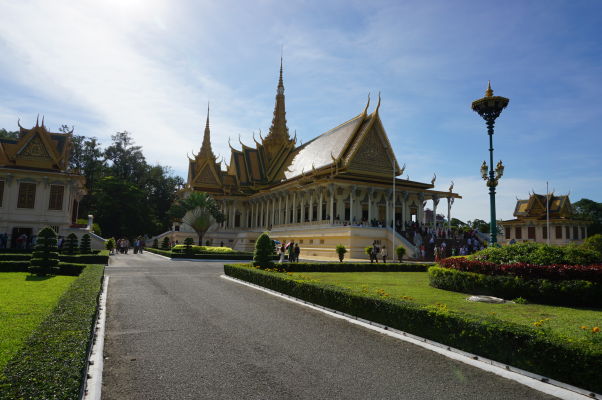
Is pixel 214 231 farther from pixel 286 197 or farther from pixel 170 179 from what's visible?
pixel 170 179

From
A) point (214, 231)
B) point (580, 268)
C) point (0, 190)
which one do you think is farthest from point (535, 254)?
point (214, 231)

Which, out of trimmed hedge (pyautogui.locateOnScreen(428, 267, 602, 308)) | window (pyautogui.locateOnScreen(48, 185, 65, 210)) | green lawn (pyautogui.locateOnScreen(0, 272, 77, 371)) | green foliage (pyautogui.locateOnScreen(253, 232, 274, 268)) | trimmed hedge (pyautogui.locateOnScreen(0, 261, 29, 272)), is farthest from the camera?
window (pyautogui.locateOnScreen(48, 185, 65, 210))

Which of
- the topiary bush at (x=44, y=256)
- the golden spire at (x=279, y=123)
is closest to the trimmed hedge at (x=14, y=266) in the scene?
the topiary bush at (x=44, y=256)

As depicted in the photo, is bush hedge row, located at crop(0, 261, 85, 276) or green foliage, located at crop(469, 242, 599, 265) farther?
bush hedge row, located at crop(0, 261, 85, 276)

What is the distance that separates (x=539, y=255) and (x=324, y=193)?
29581 mm

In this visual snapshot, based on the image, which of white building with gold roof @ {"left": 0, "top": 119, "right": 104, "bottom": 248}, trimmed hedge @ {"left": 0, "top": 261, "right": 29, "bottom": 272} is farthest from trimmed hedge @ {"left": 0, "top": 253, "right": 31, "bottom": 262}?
white building with gold roof @ {"left": 0, "top": 119, "right": 104, "bottom": 248}

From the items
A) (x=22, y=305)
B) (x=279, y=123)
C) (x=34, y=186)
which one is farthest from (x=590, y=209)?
(x=22, y=305)

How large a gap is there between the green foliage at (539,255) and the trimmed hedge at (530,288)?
0.76 metres

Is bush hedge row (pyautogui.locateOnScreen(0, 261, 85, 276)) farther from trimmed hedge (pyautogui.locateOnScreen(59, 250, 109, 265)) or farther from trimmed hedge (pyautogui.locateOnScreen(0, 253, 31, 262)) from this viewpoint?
trimmed hedge (pyautogui.locateOnScreen(59, 250, 109, 265))

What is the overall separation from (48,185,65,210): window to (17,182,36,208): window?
111 cm

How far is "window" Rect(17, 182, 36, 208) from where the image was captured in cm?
3017

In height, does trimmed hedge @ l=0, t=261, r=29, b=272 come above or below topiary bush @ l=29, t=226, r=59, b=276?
below

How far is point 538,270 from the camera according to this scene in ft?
31.3

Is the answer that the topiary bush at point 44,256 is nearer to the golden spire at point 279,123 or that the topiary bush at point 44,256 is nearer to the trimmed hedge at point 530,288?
the trimmed hedge at point 530,288
